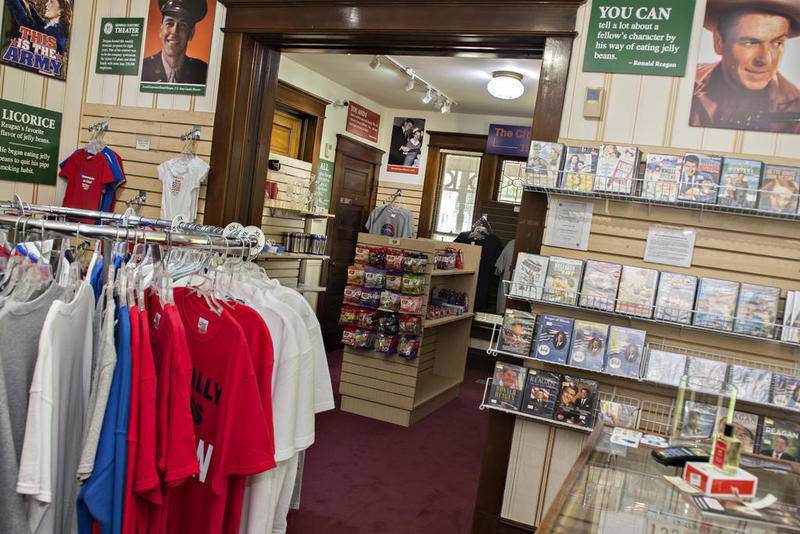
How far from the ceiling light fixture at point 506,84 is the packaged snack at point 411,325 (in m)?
2.62

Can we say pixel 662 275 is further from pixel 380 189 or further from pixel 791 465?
pixel 380 189

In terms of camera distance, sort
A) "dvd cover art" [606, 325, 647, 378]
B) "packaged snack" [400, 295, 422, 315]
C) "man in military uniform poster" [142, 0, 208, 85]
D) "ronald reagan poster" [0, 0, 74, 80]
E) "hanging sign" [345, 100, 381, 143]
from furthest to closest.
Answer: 1. "hanging sign" [345, 100, 381, 143]
2. "packaged snack" [400, 295, 422, 315]
3. "man in military uniform poster" [142, 0, 208, 85]
4. "ronald reagan poster" [0, 0, 74, 80]
5. "dvd cover art" [606, 325, 647, 378]

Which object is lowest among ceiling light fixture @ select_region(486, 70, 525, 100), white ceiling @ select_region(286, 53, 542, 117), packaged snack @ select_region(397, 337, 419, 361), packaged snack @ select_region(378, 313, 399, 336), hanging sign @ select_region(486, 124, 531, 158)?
packaged snack @ select_region(397, 337, 419, 361)

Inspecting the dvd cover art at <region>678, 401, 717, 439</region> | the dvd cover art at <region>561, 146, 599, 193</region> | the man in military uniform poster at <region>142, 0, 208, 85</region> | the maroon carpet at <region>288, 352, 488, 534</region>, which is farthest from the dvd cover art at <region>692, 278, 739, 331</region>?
the man in military uniform poster at <region>142, 0, 208, 85</region>

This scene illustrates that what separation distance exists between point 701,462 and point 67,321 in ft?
6.06

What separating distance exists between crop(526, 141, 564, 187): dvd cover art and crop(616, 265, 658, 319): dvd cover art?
1.84ft

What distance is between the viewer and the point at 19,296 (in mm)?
1630

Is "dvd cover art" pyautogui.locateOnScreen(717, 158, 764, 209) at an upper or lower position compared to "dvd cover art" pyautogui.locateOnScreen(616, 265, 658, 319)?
upper

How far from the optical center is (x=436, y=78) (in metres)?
7.08

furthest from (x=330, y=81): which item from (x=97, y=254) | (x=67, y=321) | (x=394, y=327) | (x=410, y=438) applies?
(x=67, y=321)

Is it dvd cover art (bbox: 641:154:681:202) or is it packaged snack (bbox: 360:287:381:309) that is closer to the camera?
dvd cover art (bbox: 641:154:681:202)

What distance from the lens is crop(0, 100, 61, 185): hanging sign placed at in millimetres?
4199

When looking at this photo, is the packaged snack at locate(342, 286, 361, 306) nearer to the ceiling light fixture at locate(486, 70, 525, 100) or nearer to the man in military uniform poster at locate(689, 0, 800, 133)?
the ceiling light fixture at locate(486, 70, 525, 100)

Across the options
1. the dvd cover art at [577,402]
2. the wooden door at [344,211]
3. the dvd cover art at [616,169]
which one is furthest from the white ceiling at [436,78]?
the dvd cover art at [577,402]
